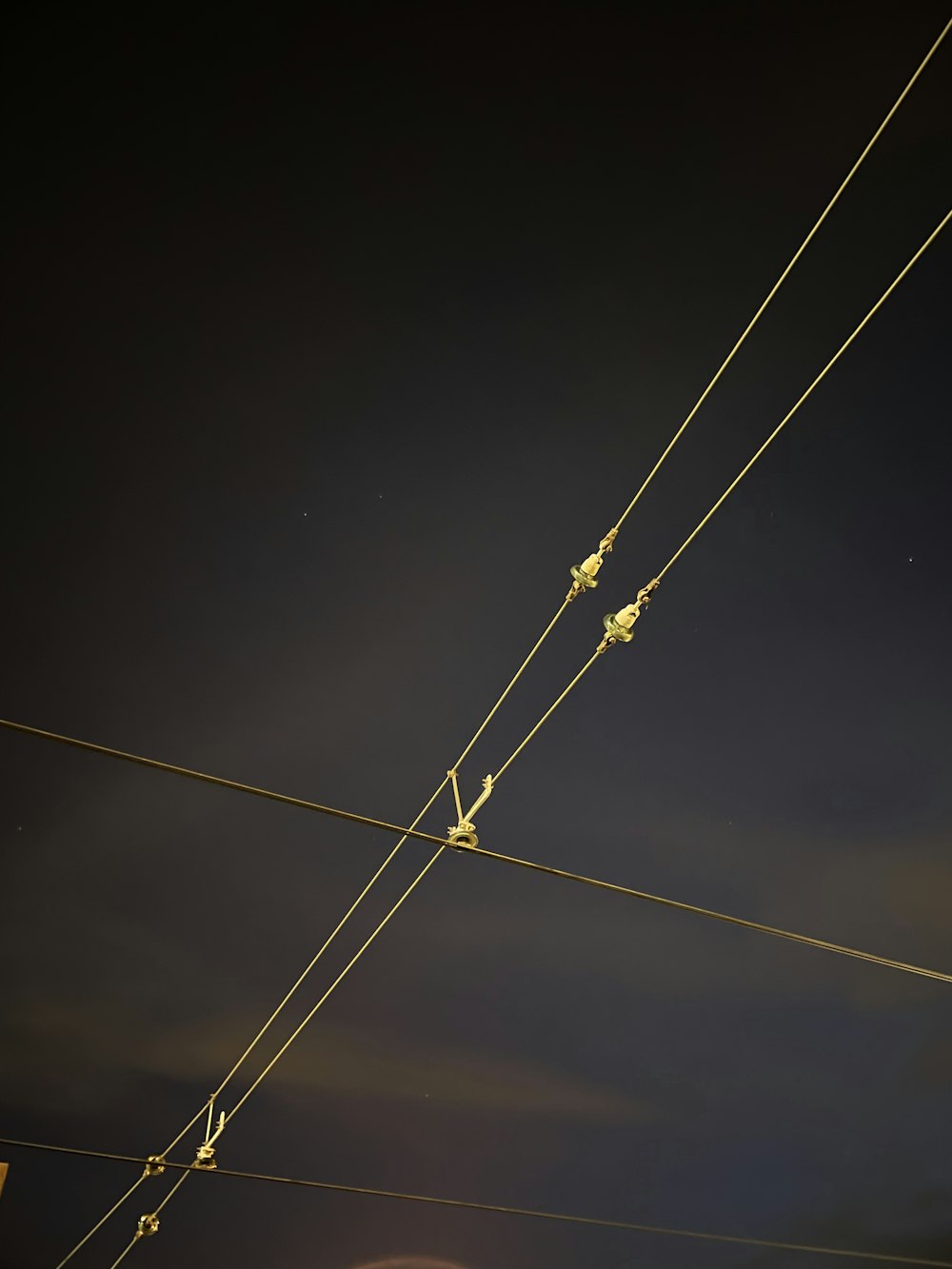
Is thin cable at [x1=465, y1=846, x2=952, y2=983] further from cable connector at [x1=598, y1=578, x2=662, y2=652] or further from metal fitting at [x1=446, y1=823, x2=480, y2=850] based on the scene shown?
cable connector at [x1=598, y1=578, x2=662, y2=652]

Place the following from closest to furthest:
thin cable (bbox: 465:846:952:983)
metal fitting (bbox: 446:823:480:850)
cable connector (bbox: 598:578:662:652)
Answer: thin cable (bbox: 465:846:952:983) < cable connector (bbox: 598:578:662:652) < metal fitting (bbox: 446:823:480:850)

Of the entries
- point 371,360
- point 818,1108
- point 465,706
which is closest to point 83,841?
point 465,706

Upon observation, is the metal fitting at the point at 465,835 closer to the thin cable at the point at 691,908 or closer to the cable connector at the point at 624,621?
the thin cable at the point at 691,908

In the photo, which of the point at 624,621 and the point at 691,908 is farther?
the point at 691,908

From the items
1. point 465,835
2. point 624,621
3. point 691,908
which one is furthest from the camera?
point 691,908

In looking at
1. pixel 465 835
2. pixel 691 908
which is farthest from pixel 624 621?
pixel 691 908

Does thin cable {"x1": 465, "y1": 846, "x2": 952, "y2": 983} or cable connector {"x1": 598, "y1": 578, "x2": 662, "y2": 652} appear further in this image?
cable connector {"x1": 598, "y1": 578, "x2": 662, "y2": 652}

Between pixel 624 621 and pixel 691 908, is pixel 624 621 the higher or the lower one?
the higher one

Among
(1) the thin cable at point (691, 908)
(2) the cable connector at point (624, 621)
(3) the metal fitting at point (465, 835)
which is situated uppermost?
(2) the cable connector at point (624, 621)

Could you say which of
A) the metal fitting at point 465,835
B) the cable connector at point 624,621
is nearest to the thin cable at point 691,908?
the metal fitting at point 465,835

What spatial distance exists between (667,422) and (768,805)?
14.5 ft

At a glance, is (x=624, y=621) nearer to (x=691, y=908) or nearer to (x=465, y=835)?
(x=465, y=835)

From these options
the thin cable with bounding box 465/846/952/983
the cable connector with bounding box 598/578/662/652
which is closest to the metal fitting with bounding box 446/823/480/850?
the thin cable with bounding box 465/846/952/983

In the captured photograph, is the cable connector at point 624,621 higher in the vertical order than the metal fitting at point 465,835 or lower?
higher
